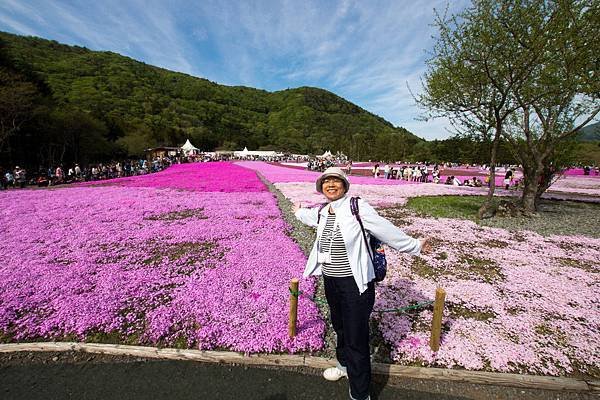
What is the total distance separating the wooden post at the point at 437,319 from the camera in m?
4.23

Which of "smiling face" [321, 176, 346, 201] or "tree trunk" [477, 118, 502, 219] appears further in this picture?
"tree trunk" [477, 118, 502, 219]

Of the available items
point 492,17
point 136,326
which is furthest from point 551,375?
point 492,17

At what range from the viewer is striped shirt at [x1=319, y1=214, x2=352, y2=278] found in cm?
345

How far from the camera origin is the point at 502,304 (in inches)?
243

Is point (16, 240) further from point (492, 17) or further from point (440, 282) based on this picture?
point (492, 17)

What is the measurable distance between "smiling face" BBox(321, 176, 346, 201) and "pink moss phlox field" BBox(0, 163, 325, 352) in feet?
8.52

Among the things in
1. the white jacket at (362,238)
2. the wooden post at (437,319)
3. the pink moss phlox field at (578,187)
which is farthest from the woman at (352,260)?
the pink moss phlox field at (578,187)

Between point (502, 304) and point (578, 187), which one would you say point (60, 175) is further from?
point (578, 187)

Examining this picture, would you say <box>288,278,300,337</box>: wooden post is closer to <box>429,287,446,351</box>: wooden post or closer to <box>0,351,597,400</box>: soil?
<box>0,351,597,400</box>: soil

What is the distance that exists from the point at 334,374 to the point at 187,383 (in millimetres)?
2044

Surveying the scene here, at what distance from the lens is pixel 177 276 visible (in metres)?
7.18

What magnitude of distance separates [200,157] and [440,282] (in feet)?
257

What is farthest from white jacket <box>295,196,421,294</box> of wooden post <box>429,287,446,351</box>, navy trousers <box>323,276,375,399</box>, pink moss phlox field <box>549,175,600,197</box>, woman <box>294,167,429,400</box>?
pink moss phlox field <box>549,175,600,197</box>

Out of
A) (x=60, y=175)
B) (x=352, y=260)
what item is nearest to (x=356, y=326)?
(x=352, y=260)
